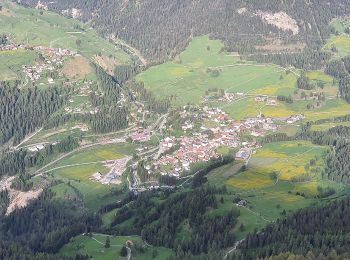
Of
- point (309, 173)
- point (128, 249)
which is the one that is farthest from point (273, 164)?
point (128, 249)

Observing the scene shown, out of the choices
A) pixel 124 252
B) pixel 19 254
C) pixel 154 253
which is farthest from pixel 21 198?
pixel 154 253

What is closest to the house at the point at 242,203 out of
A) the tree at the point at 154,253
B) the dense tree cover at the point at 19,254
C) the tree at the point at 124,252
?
the tree at the point at 154,253

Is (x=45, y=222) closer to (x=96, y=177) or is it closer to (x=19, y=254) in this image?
(x=96, y=177)

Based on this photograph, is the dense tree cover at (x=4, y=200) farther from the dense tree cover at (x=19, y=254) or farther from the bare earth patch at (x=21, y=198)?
the dense tree cover at (x=19, y=254)

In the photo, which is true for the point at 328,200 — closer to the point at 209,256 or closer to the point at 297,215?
the point at 297,215

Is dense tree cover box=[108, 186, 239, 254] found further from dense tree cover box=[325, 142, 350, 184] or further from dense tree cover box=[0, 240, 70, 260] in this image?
dense tree cover box=[325, 142, 350, 184]

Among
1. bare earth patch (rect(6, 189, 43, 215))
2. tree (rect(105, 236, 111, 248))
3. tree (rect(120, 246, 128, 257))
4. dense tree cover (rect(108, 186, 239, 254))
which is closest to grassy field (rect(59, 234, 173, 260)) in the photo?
tree (rect(105, 236, 111, 248))
